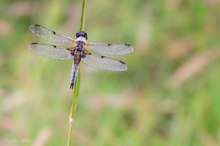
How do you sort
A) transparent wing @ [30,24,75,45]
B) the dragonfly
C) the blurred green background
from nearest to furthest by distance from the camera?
the dragonfly → transparent wing @ [30,24,75,45] → the blurred green background

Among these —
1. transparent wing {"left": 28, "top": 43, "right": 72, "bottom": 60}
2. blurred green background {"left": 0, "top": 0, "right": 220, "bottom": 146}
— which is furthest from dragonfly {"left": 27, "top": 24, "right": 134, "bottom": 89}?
blurred green background {"left": 0, "top": 0, "right": 220, "bottom": 146}

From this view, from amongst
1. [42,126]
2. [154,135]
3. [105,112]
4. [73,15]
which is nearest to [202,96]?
[154,135]

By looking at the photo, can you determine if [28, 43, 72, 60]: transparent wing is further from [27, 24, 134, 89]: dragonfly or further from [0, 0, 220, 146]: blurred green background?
[0, 0, 220, 146]: blurred green background

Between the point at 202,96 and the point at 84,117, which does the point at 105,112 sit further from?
the point at 202,96

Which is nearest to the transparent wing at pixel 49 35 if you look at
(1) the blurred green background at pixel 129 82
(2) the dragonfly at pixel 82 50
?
(2) the dragonfly at pixel 82 50

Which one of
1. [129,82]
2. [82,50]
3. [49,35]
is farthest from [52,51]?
[129,82]
